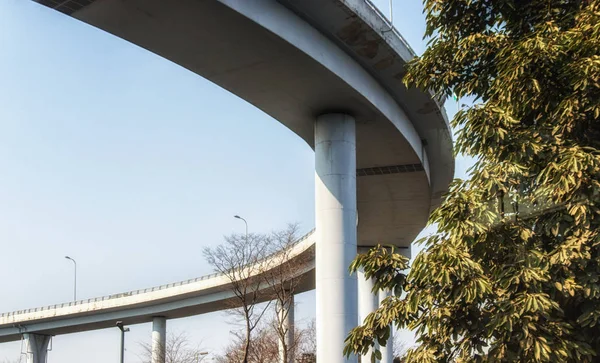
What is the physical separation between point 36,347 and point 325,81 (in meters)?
58.2

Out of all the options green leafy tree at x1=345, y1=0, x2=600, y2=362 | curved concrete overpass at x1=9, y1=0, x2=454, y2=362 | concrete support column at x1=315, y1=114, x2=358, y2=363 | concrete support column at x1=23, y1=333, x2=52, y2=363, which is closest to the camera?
green leafy tree at x1=345, y1=0, x2=600, y2=362

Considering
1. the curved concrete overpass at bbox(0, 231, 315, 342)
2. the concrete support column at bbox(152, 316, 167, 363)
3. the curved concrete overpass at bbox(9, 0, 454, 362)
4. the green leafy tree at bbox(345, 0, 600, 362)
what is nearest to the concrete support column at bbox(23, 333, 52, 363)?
the curved concrete overpass at bbox(0, 231, 315, 342)

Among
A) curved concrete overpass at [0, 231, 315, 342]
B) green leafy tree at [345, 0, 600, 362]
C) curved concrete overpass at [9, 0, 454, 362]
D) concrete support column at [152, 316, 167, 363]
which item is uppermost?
curved concrete overpass at [9, 0, 454, 362]

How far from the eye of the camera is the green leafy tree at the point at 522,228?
8.46m

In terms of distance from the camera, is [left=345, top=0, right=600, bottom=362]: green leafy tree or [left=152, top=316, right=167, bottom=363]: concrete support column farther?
[left=152, top=316, right=167, bottom=363]: concrete support column

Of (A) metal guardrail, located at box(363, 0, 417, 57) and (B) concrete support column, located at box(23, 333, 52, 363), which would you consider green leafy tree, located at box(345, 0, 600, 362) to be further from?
(B) concrete support column, located at box(23, 333, 52, 363)

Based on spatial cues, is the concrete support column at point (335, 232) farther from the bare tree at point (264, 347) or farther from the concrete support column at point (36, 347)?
the concrete support column at point (36, 347)

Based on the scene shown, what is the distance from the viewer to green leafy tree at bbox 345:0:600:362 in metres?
8.46

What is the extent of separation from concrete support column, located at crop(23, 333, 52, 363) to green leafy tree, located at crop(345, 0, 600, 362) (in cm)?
6504

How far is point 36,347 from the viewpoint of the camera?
70312mm

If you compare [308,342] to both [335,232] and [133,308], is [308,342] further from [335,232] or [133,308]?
[335,232]

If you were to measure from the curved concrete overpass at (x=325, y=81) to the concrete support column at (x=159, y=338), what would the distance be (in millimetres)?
34431

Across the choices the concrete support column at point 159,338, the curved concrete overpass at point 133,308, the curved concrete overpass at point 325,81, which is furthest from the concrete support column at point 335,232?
the concrete support column at point 159,338

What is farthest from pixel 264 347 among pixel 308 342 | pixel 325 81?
pixel 325 81
